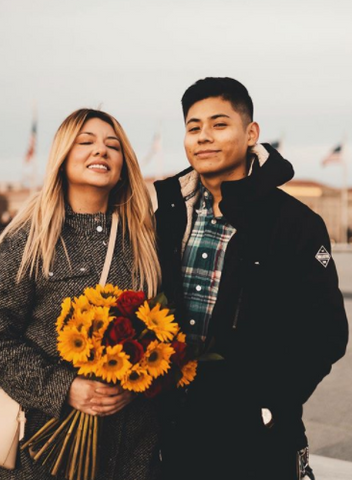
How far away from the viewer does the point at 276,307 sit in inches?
93.2

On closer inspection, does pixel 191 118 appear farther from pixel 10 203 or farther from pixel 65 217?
pixel 10 203

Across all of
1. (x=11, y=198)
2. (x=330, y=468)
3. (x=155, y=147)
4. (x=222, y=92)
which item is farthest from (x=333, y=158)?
(x=11, y=198)

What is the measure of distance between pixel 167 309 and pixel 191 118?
98 cm

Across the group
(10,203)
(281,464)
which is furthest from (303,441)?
(10,203)

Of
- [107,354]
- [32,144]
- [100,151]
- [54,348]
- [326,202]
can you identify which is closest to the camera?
[107,354]

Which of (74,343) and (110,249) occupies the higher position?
(110,249)

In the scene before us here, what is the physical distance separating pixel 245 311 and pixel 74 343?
2.44ft

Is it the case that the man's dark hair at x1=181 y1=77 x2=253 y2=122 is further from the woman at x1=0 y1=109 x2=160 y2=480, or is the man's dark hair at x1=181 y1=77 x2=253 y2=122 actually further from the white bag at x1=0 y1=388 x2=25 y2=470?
the white bag at x1=0 y1=388 x2=25 y2=470

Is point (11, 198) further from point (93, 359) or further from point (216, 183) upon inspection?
point (93, 359)

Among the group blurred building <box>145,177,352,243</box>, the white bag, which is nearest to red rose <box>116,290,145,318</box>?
the white bag

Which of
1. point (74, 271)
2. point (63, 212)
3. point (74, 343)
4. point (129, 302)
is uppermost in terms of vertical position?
point (63, 212)

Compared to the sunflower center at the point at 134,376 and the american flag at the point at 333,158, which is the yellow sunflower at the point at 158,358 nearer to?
the sunflower center at the point at 134,376

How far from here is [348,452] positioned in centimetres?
434

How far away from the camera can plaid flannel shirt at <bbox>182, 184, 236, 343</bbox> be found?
250cm
